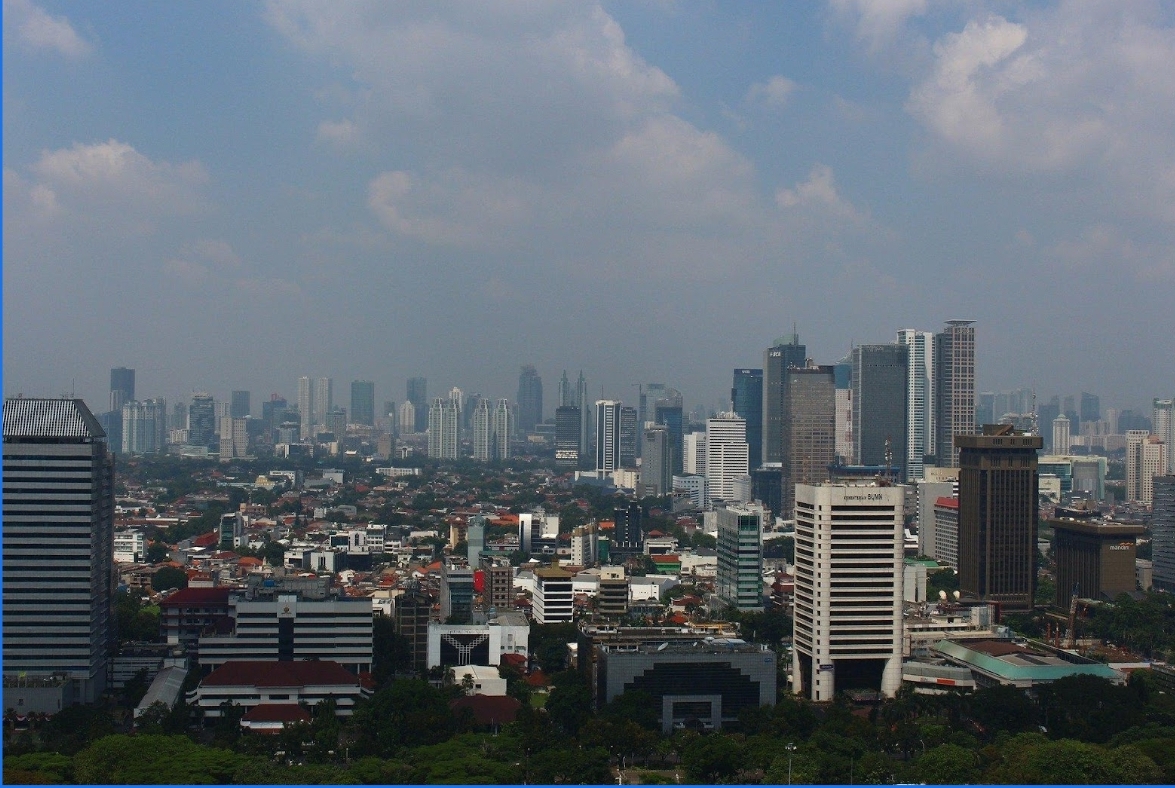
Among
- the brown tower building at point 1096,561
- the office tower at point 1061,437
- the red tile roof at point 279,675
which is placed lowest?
the red tile roof at point 279,675

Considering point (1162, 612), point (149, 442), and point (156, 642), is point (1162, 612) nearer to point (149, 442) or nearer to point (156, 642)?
point (156, 642)

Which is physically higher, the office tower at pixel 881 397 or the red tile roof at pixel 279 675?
the office tower at pixel 881 397

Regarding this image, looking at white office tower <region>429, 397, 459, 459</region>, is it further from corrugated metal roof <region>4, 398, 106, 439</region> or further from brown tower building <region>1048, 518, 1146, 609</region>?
corrugated metal roof <region>4, 398, 106, 439</region>

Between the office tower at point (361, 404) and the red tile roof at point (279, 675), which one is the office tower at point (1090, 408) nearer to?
the office tower at point (361, 404)

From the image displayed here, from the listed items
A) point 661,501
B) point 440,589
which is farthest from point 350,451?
point 440,589

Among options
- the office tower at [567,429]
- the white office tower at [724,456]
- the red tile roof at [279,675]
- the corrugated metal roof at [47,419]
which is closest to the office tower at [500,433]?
the office tower at [567,429]

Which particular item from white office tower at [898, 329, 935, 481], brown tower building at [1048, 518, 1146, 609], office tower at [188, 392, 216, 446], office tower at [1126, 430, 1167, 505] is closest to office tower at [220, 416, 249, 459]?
office tower at [188, 392, 216, 446]
